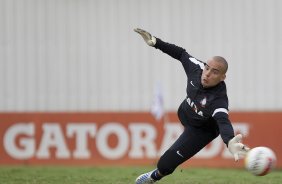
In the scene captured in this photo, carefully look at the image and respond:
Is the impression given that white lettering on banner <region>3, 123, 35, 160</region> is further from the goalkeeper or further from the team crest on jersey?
the team crest on jersey

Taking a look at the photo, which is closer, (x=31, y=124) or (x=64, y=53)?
(x=31, y=124)

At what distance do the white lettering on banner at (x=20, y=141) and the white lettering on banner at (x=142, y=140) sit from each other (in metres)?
2.74

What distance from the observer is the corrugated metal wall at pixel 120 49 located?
2170 centimetres

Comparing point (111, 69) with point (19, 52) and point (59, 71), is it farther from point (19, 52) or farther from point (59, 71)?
point (19, 52)

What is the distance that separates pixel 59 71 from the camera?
22047 millimetres

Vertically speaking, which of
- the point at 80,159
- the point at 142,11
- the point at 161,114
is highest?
the point at 142,11

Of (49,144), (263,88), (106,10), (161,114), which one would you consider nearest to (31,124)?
(49,144)

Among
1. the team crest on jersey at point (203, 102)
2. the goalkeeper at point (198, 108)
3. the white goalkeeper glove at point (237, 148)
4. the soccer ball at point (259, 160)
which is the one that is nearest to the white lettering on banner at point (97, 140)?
the goalkeeper at point (198, 108)

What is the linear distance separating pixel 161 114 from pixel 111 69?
4.34 meters

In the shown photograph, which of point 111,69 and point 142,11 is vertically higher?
point 142,11

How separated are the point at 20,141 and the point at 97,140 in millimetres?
2106

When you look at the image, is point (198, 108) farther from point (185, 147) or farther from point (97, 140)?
point (97, 140)

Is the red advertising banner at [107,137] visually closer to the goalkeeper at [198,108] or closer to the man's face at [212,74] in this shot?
the goalkeeper at [198,108]

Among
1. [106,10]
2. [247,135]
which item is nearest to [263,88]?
[247,135]
